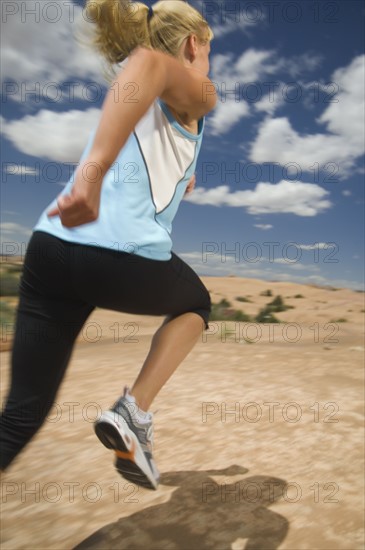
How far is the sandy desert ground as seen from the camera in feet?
6.57

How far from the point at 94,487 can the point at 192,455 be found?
58cm

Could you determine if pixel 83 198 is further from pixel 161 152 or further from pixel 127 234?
pixel 161 152

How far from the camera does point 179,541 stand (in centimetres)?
194

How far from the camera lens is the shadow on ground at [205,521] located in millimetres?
1934

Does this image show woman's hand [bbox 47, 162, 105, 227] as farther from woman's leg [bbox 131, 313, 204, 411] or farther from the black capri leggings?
woman's leg [bbox 131, 313, 204, 411]

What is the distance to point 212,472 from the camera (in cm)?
251

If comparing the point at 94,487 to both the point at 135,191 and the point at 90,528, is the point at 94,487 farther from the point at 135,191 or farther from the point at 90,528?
the point at 135,191

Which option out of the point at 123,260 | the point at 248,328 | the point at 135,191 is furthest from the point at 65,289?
the point at 248,328

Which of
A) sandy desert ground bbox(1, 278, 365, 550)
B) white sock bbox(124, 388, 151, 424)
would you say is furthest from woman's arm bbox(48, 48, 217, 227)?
sandy desert ground bbox(1, 278, 365, 550)

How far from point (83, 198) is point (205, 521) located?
5.08 feet

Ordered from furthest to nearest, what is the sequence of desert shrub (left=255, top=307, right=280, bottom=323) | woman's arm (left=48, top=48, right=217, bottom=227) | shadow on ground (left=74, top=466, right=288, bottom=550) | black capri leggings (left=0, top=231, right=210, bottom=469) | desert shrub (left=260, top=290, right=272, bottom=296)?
1. desert shrub (left=260, top=290, right=272, bottom=296)
2. desert shrub (left=255, top=307, right=280, bottom=323)
3. shadow on ground (left=74, top=466, right=288, bottom=550)
4. black capri leggings (left=0, top=231, right=210, bottom=469)
5. woman's arm (left=48, top=48, right=217, bottom=227)

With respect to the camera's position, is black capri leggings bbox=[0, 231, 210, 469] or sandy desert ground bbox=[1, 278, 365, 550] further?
sandy desert ground bbox=[1, 278, 365, 550]

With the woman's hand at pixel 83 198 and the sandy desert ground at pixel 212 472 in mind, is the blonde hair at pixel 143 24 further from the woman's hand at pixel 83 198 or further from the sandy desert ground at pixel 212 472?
the sandy desert ground at pixel 212 472

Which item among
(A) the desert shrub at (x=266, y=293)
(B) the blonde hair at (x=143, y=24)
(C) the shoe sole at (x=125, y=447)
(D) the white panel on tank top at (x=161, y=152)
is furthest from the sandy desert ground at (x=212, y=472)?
(A) the desert shrub at (x=266, y=293)
